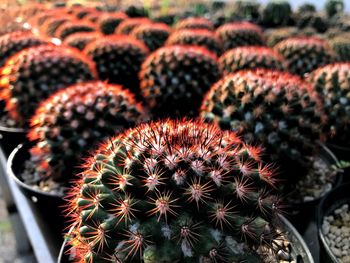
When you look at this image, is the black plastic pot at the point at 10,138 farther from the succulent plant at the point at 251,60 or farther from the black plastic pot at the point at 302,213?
the black plastic pot at the point at 302,213

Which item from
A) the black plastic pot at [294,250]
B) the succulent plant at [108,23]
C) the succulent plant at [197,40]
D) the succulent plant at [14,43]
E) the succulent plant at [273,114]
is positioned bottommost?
the succulent plant at [108,23]

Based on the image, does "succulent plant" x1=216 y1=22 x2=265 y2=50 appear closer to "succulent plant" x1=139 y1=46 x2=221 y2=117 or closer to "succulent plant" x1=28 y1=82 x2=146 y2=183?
"succulent plant" x1=139 y1=46 x2=221 y2=117

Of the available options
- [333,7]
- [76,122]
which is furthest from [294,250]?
[333,7]

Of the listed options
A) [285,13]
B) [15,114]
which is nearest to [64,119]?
[15,114]

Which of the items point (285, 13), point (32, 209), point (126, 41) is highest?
point (126, 41)

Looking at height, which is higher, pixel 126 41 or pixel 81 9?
pixel 126 41

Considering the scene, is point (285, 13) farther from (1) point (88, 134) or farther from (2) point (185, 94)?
(1) point (88, 134)

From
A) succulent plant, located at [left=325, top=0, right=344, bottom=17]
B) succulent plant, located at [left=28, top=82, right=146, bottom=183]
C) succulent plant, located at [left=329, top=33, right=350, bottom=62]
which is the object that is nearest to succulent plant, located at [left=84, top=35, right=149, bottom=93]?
succulent plant, located at [left=28, top=82, right=146, bottom=183]

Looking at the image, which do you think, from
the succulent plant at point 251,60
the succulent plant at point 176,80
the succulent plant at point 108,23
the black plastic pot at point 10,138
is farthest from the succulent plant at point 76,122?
the succulent plant at point 108,23
